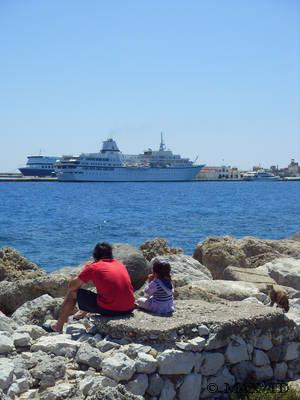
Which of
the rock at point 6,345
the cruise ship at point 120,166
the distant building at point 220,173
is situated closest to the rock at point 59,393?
the rock at point 6,345

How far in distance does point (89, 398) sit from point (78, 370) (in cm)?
96

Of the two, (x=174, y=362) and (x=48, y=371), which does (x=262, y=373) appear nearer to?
Answer: (x=174, y=362)

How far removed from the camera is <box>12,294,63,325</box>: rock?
8.44 metres

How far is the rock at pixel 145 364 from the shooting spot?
614cm

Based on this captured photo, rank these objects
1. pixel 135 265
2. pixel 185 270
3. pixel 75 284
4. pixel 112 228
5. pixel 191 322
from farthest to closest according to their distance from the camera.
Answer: pixel 112 228
pixel 185 270
pixel 135 265
pixel 75 284
pixel 191 322

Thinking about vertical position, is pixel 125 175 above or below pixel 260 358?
above

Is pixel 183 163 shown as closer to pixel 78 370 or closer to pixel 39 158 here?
pixel 39 158

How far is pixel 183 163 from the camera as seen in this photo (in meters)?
128

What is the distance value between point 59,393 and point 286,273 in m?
7.48

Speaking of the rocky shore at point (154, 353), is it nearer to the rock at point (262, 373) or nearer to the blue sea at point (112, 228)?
the rock at point (262, 373)

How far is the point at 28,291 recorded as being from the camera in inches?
392

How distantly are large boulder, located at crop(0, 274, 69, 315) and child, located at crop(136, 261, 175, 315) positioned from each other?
282cm

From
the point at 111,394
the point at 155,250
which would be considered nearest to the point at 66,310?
the point at 111,394

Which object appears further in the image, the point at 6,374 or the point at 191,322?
the point at 191,322
